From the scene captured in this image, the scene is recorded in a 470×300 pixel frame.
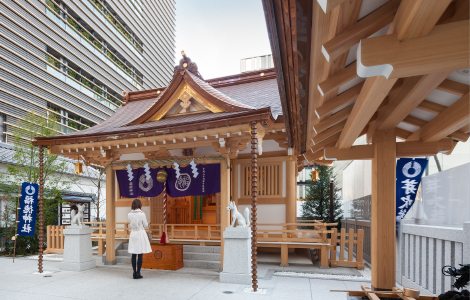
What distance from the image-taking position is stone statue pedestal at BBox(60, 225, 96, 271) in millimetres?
8289

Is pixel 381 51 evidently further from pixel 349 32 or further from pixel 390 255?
pixel 390 255

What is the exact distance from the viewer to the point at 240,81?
449 inches

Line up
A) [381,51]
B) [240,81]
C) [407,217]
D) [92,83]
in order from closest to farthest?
[381,51] → [407,217] → [240,81] → [92,83]

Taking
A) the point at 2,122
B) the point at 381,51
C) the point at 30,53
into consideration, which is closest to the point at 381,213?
the point at 381,51

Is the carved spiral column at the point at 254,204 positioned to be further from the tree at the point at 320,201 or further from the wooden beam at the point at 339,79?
the tree at the point at 320,201

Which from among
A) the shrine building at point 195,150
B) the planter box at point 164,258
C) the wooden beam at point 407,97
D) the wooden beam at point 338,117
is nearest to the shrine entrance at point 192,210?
the shrine building at point 195,150

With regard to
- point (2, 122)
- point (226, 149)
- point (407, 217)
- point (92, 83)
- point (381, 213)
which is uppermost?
point (92, 83)

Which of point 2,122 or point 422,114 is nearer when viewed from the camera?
point 422,114

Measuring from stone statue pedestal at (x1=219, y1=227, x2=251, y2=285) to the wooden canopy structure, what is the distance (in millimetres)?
2911

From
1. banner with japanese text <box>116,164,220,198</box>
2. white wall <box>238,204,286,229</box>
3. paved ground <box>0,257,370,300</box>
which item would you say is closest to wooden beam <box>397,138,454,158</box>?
paved ground <box>0,257,370,300</box>

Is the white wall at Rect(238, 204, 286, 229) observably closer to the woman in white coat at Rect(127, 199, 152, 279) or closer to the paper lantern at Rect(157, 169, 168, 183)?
the paper lantern at Rect(157, 169, 168, 183)

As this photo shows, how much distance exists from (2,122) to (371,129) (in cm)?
1960

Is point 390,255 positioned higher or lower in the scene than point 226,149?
lower

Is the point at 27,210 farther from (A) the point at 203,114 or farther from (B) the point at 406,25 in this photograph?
(B) the point at 406,25
